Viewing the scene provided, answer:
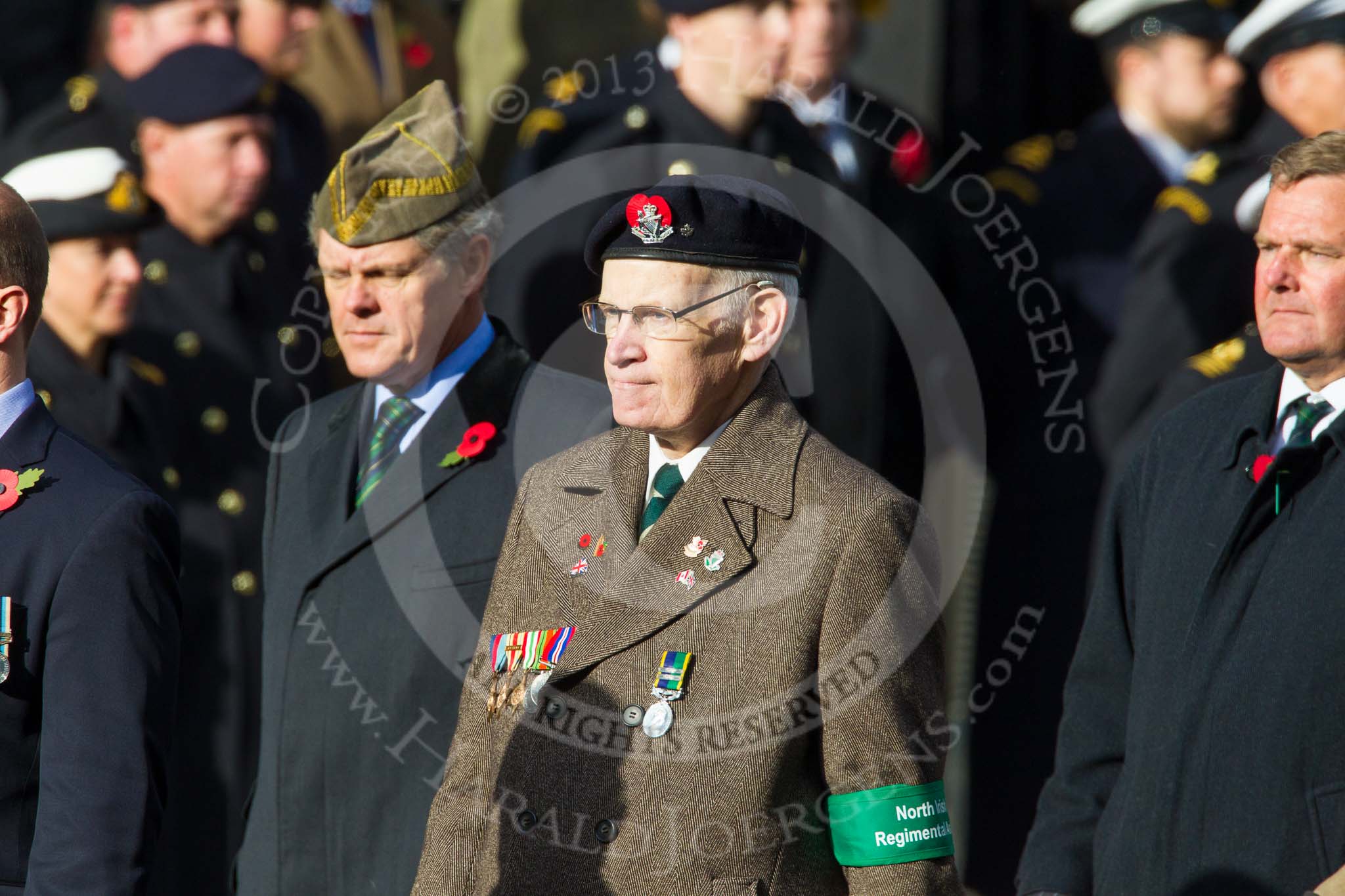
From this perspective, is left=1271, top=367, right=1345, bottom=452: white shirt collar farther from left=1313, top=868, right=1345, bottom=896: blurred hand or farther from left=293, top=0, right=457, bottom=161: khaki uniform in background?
left=293, top=0, right=457, bottom=161: khaki uniform in background

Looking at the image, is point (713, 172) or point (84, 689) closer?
point (84, 689)

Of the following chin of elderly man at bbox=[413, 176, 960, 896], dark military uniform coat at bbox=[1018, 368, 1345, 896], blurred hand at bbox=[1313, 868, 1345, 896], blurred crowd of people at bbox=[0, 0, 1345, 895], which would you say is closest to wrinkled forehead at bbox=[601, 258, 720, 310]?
chin of elderly man at bbox=[413, 176, 960, 896]

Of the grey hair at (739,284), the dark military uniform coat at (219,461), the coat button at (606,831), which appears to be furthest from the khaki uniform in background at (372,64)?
the coat button at (606,831)

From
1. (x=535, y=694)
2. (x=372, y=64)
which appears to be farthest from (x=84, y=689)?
(x=372, y=64)

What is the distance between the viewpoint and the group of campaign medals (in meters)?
2.60

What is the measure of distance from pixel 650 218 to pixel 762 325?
237 mm

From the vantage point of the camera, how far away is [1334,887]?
256 cm

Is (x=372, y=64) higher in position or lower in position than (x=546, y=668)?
higher

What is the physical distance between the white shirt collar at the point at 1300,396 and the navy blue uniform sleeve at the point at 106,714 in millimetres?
1782

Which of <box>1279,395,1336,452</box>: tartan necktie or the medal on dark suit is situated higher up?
<box>1279,395,1336,452</box>: tartan necktie

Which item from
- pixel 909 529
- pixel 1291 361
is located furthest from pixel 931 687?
pixel 1291 361

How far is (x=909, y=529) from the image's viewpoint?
2.63 metres

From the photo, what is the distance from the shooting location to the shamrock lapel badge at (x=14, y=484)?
2.58 m

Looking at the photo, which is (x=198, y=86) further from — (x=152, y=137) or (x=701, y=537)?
(x=701, y=537)
